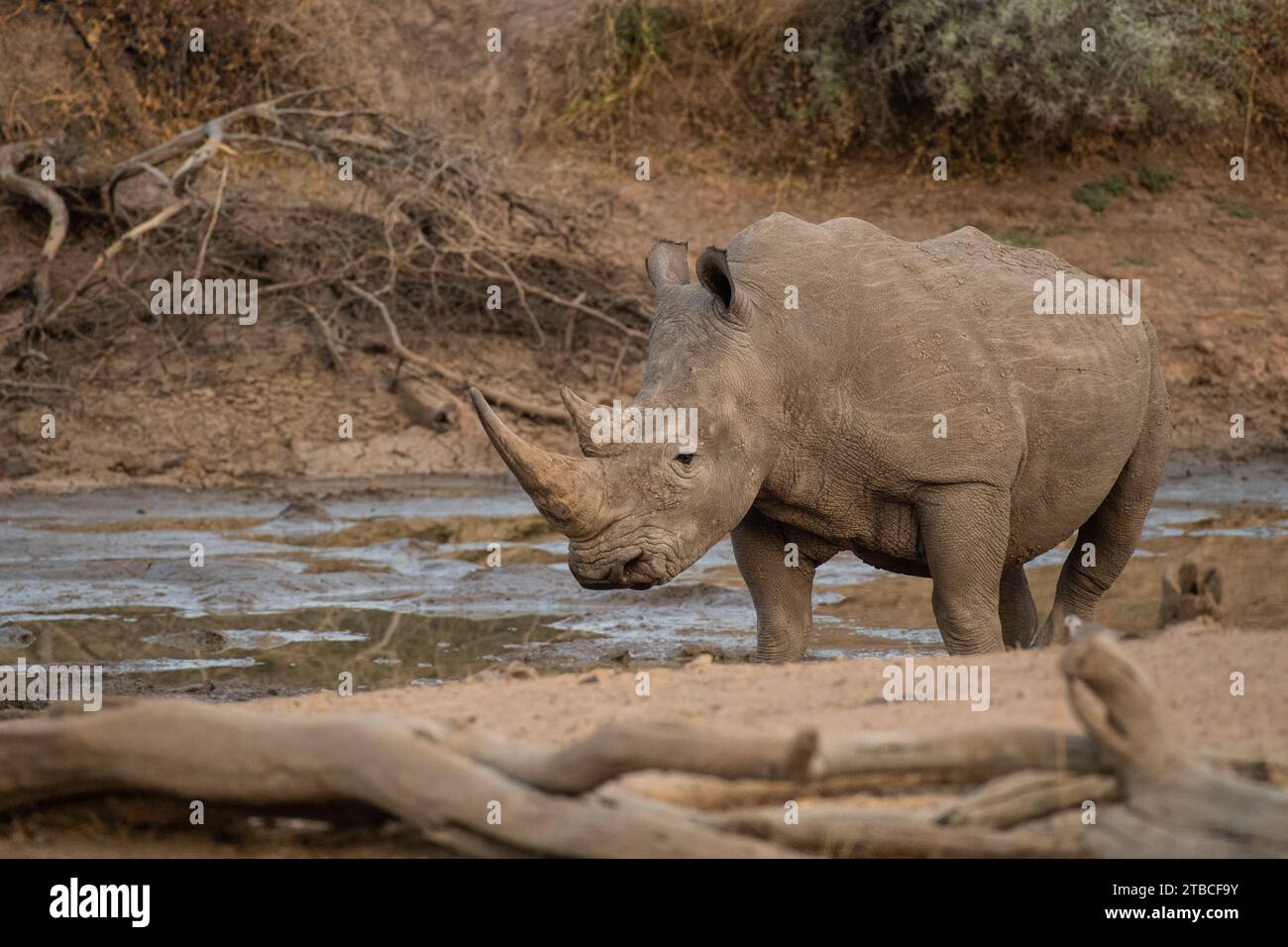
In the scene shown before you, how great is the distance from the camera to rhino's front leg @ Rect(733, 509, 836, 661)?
6.95m

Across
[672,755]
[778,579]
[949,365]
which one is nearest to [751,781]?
[672,755]

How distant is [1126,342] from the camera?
7.36 meters

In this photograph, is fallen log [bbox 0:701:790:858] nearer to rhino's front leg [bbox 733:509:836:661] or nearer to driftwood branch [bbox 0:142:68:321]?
rhino's front leg [bbox 733:509:836:661]

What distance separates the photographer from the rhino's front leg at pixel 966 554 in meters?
6.44

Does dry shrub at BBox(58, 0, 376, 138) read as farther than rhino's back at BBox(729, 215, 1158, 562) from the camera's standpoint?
Yes

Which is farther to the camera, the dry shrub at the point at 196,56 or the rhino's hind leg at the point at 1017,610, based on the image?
the dry shrub at the point at 196,56

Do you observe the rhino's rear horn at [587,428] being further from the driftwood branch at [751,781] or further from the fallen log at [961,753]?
the fallen log at [961,753]

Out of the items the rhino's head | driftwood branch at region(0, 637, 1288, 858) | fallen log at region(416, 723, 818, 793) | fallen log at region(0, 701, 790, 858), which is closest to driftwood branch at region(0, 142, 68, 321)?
the rhino's head

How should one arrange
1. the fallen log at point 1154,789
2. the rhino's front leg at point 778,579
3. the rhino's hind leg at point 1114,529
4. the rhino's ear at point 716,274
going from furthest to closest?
the rhino's hind leg at point 1114,529 < the rhino's front leg at point 778,579 < the rhino's ear at point 716,274 < the fallen log at point 1154,789

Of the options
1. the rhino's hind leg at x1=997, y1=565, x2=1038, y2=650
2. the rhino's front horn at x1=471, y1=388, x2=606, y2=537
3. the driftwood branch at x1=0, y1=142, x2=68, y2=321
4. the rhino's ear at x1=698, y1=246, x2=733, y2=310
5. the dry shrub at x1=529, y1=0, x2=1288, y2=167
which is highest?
Answer: the dry shrub at x1=529, y1=0, x2=1288, y2=167

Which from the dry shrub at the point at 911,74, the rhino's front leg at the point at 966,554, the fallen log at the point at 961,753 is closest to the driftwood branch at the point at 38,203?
the dry shrub at the point at 911,74

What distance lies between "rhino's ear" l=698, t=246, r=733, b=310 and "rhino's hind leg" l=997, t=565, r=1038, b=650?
2224mm
